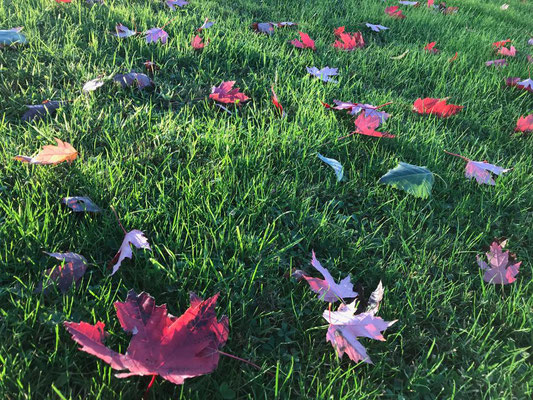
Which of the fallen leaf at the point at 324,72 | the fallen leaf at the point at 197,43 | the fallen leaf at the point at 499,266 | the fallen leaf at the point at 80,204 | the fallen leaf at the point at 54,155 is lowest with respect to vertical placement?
the fallen leaf at the point at 499,266

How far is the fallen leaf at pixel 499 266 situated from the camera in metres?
1.38

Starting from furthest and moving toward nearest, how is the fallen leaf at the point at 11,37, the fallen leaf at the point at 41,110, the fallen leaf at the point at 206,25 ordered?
the fallen leaf at the point at 206,25
the fallen leaf at the point at 11,37
the fallen leaf at the point at 41,110

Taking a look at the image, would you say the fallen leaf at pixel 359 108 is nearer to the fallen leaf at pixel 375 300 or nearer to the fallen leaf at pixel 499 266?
the fallen leaf at pixel 499 266

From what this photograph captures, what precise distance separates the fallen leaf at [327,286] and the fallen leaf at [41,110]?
51.1 inches

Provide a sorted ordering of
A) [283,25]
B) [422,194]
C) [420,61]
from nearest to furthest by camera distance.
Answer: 1. [422,194]
2. [420,61]
3. [283,25]

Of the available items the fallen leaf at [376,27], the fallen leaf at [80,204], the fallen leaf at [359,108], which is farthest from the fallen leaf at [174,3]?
the fallen leaf at [80,204]

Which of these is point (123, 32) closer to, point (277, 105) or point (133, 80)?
point (133, 80)

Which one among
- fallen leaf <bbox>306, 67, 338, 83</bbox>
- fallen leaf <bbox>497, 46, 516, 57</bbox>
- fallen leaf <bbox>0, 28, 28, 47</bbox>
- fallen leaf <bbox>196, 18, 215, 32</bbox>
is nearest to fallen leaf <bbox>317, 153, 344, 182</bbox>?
fallen leaf <bbox>306, 67, 338, 83</bbox>

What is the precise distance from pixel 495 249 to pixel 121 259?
1288mm

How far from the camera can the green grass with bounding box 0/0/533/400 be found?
1059mm

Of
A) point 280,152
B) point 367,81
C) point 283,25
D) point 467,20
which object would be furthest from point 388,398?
point 467,20

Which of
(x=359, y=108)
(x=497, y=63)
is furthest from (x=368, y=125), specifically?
(x=497, y=63)

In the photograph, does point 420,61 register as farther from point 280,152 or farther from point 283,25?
point 280,152

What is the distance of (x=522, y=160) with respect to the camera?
1.98m
